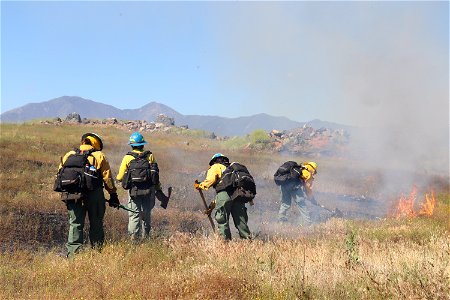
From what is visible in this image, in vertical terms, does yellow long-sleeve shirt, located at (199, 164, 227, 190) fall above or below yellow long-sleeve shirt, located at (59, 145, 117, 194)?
below

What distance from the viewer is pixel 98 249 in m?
6.09

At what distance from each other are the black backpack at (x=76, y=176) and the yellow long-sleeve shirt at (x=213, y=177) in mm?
2037

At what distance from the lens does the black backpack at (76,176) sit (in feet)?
19.4

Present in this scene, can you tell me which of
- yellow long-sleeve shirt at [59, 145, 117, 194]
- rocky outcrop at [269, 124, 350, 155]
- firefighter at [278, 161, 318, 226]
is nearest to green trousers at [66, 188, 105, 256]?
yellow long-sleeve shirt at [59, 145, 117, 194]

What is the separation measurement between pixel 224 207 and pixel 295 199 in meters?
4.11

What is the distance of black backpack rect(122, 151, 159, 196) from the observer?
283 inches

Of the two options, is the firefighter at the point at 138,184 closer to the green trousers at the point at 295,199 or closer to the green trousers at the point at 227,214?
the green trousers at the point at 227,214

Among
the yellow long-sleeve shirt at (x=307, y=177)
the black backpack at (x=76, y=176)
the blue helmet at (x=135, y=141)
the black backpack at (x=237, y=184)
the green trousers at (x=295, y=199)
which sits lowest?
the green trousers at (x=295, y=199)

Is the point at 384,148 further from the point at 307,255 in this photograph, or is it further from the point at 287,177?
the point at 307,255

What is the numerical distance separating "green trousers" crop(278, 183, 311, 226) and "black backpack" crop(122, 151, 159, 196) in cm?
462

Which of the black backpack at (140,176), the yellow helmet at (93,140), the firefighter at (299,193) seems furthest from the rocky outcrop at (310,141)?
the yellow helmet at (93,140)

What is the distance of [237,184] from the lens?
7.20 m

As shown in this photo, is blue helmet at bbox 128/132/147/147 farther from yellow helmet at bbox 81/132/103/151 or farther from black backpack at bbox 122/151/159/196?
yellow helmet at bbox 81/132/103/151

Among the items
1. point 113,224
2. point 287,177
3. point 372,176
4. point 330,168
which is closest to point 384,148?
point 330,168
